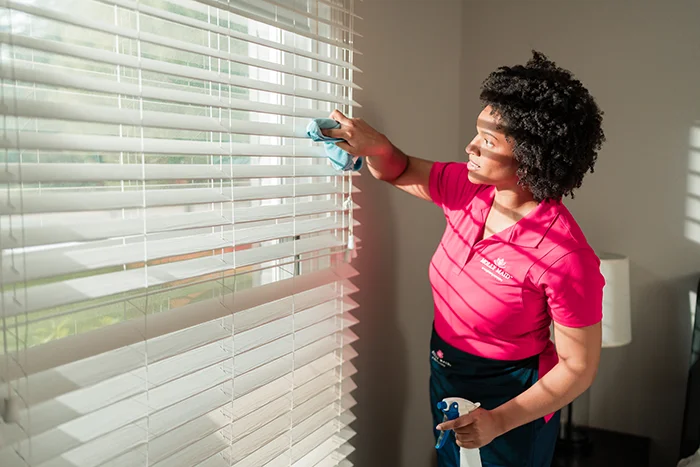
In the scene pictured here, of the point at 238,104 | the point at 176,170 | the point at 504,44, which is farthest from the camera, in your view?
the point at 504,44

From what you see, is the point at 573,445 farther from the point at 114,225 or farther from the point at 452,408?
the point at 114,225

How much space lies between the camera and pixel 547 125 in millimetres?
1175

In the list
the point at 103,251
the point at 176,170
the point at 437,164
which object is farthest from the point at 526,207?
the point at 103,251

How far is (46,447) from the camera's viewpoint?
811 mm

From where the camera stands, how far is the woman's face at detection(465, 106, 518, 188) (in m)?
1.22

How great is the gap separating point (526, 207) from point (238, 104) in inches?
27.1

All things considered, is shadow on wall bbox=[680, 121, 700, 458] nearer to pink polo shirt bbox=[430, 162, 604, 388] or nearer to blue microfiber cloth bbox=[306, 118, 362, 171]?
pink polo shirt bbox=[430, 162, 604, 388]

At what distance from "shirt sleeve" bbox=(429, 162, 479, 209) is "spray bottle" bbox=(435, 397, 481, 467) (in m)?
0.49

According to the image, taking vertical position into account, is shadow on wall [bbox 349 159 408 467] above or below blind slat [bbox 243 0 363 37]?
below

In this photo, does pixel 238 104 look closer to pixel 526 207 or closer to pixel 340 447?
pixel 526 207

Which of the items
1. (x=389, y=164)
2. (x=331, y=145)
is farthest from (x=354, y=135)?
(x=389, y=164)

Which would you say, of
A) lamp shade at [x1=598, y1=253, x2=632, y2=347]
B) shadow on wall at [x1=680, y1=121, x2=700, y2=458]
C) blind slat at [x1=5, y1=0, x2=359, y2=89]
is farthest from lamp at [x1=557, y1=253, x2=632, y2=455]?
blind slat at [x1=5, y1=0, x2=359, y2=89]

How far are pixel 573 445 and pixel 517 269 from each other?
997 millimetres

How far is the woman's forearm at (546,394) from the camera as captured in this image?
4.00ft
